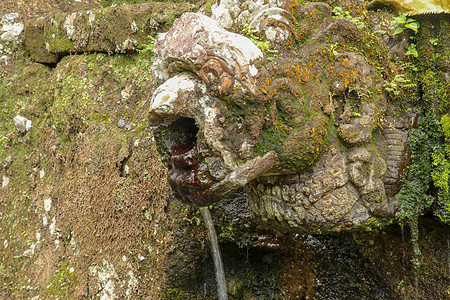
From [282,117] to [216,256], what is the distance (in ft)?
6.34

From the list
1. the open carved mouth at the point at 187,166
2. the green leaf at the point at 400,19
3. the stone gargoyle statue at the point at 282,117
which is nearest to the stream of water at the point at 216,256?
the stone gargoyle statue at the point at 282,117

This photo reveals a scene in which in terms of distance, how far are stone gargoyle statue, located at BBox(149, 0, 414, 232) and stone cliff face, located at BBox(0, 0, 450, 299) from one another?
0.01 m

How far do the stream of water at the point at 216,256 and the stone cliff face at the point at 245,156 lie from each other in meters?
0.08

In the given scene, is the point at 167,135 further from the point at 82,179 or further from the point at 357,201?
the point at 82,179

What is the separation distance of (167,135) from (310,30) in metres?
1.47

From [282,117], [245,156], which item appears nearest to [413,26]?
[282,117]

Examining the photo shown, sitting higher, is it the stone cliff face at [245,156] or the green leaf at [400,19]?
the green leaf at [400,19]

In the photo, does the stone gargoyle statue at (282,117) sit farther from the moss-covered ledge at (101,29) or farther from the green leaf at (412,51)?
the moss-covered ledge at (101,29)

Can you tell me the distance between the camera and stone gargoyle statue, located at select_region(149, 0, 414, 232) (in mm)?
2508

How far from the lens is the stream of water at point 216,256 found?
372 cm

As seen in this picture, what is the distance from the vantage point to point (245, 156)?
262 centimetres

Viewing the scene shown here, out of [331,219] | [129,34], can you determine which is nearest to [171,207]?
[331,219]

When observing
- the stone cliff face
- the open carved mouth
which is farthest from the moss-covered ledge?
the open carved mouth

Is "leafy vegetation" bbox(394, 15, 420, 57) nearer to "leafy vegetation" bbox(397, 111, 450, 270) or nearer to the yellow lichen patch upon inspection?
the yellow lichen patch
